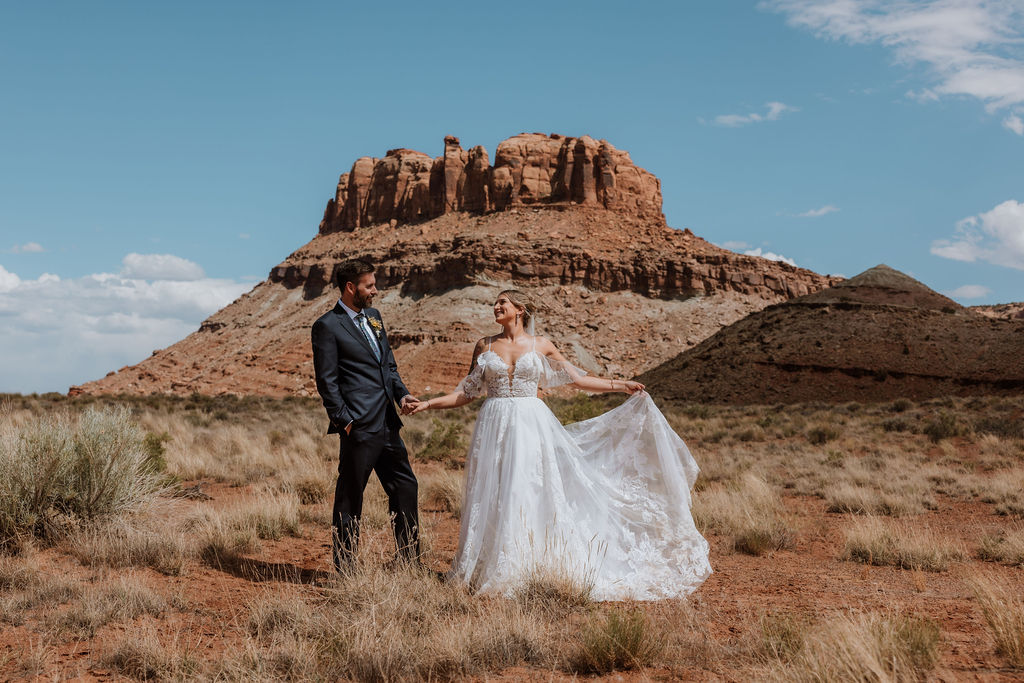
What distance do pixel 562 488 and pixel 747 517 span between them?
135 inches

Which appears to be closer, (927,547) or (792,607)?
(792,607)

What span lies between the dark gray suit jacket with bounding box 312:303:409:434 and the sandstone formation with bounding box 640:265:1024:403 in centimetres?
3248

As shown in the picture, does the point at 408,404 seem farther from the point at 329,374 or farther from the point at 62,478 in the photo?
the point at 62,478

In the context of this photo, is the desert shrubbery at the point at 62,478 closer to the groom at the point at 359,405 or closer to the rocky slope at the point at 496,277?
the groom at the point at 359,405

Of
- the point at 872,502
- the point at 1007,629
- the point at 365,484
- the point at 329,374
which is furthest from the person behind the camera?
the point at 872,502

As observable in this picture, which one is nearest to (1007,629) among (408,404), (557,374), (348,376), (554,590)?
(554,590)

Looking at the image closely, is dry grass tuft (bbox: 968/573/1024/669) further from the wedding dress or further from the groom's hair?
the groom's hair

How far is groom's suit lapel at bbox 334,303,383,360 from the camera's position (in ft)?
17.3

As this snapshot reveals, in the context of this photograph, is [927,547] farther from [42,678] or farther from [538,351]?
[42,678]

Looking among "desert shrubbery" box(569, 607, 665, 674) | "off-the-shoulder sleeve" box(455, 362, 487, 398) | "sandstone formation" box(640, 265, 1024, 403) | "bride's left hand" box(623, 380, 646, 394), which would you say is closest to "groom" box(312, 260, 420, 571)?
"off-the-shoulder sleeve" box(455, 362, 487, 398)

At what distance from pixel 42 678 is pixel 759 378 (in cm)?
3656

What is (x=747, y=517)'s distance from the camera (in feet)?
26.4

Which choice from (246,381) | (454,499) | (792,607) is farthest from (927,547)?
(246,381)

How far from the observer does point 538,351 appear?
5.77m
